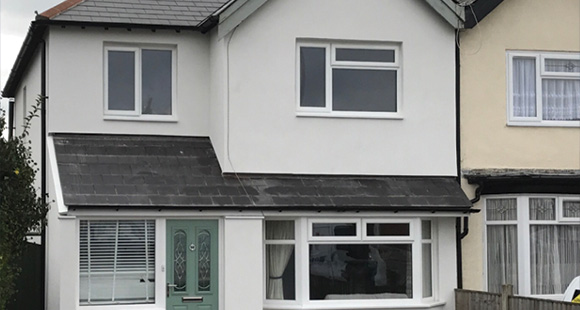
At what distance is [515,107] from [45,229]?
915 centimetres

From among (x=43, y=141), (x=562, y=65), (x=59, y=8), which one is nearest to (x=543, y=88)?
(x=562, y=65)

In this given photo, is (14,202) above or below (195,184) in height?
below

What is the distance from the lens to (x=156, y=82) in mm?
20406

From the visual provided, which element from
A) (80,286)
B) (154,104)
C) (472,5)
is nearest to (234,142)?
(154,104)

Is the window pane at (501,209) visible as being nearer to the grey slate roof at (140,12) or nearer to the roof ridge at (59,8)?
the grey slate roof at (140,12)

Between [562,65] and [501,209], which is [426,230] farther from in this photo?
[562,65]

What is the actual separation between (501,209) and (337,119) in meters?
3.49

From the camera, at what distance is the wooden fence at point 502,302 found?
16527mm

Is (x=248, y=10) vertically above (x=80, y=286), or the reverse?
(x=248, y=10)

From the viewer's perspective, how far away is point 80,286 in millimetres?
17828

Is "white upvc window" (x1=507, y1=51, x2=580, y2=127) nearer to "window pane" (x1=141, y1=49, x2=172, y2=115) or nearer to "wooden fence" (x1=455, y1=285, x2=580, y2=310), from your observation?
"wooden fence" (x1=455, y1=285, x2=580, y2=310)

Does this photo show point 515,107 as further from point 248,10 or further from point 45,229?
point 45,229

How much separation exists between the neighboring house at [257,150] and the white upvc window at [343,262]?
28 mm

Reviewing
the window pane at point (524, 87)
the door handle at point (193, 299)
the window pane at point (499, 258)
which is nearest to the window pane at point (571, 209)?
the window pane at point (499, 258)
